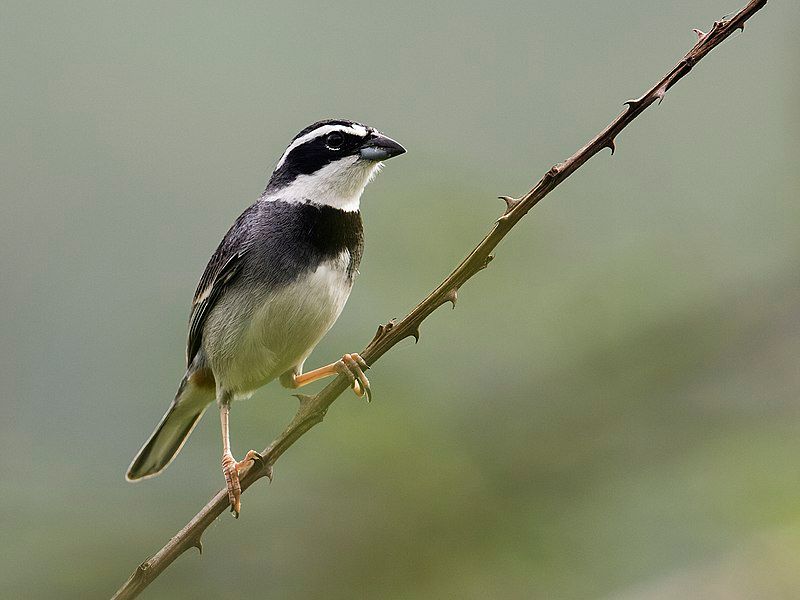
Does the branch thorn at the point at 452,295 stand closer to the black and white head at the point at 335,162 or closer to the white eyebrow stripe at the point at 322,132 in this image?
the black and white head at the point at 335,162

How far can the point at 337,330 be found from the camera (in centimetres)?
446

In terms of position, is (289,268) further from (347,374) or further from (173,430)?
(347,374)

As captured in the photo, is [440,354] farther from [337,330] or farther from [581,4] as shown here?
[581,4]

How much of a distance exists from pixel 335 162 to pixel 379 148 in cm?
26

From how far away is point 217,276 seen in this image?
14.4ft

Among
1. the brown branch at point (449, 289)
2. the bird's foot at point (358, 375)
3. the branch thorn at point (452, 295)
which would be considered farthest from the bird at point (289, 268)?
the branch thorn at point (452, 295)

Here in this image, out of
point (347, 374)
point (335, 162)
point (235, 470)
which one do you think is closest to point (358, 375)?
point (347, 374)

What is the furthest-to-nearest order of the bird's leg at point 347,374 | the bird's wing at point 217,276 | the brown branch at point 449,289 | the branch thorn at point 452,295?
the bird's wing at point 217,276 < the bird's leg at point 347,374 < the branch thorn at point 452,295 < the brown branch at point 449,289

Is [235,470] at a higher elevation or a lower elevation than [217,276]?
lower

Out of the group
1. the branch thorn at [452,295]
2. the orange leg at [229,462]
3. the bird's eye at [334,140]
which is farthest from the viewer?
the bird's eye at [334,140]

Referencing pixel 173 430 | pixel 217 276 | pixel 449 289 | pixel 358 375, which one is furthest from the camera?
pixel 173 430

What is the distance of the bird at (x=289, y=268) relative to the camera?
13.2ft

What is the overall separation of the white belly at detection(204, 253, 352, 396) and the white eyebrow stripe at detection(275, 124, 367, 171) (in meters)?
0.51

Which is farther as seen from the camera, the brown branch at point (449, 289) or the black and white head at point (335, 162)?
the black and white head at point (335, 162)
